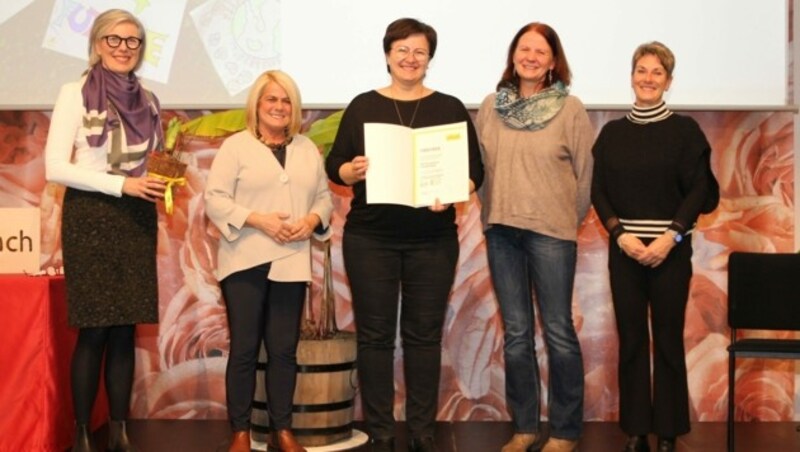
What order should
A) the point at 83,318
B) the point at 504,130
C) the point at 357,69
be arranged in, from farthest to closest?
the point at 357,69, the point at 504,130, the point at 83,318

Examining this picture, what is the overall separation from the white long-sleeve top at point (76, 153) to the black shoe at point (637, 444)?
2149 millimetres

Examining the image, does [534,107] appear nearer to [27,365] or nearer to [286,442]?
[286,442]

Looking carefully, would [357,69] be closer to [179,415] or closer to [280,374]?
[280,374]

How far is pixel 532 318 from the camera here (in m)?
3.91

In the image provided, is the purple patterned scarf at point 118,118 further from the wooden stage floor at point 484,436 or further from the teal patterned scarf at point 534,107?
the teal patterned scarf at point 534,107

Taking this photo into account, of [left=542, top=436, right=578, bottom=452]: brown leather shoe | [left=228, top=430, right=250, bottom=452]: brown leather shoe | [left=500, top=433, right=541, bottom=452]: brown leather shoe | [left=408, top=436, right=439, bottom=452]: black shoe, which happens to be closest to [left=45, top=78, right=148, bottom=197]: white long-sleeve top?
[left=228, top=430, right=250, bottom=452]: brown leather shoe

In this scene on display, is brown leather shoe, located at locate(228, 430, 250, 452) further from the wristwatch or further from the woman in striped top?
the wristwatch

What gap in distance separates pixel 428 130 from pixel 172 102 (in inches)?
60.2

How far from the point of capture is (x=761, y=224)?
Answer: 4684mm

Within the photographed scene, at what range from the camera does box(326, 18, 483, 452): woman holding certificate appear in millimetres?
3717

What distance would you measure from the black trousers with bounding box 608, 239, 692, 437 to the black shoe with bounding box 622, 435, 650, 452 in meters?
0.07

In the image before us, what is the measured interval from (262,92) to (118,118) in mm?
531

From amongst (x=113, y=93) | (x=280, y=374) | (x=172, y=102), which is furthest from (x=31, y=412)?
(x=172, y=102)

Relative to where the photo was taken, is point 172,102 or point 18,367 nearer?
point 18,367
